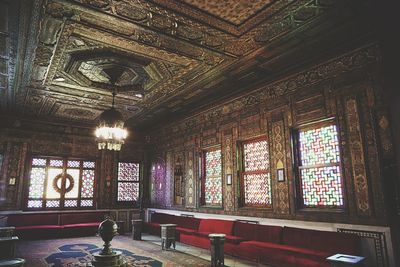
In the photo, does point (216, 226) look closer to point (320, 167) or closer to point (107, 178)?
point (320, 167)

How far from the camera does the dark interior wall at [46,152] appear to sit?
30.2ft

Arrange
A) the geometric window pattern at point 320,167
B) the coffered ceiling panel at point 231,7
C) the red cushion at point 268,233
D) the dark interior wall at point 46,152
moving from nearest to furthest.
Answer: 1. the coffered ceiling panel at point 231,7
2. the geometric window pattern at point 320,167
3. the red cushion at point 268,233
4. the dark interior wall at point 46,152

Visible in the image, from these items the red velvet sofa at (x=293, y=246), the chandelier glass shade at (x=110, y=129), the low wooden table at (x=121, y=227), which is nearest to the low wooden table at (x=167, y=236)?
the red velvet sofa at (x=293, y=246)

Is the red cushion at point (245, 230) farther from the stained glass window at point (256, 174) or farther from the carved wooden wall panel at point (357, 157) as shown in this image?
the carved wooden wall panel at point (357, 157)

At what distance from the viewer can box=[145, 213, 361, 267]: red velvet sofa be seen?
4709 mm

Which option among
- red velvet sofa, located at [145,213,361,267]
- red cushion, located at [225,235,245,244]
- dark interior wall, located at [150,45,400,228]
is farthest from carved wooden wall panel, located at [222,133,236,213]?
red cushion, located at [225,235,245,244]

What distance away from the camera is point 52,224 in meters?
9.45

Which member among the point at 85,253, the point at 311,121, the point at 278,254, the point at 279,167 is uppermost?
the point at 311,121

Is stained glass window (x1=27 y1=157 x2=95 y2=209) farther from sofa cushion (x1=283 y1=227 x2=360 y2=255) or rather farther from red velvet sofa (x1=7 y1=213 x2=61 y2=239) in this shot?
sofa cushion (x1=283 y1=227 x2=360 y2=255)

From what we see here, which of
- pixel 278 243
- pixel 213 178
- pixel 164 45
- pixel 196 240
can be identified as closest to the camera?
pixel 164 45

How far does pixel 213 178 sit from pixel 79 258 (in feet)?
12.7

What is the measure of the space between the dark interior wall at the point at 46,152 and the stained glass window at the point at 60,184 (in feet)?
0.75

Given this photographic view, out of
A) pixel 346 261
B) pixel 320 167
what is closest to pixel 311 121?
pixel 320 167

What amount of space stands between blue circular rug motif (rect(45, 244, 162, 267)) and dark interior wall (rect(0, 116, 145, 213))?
10.9 feet
